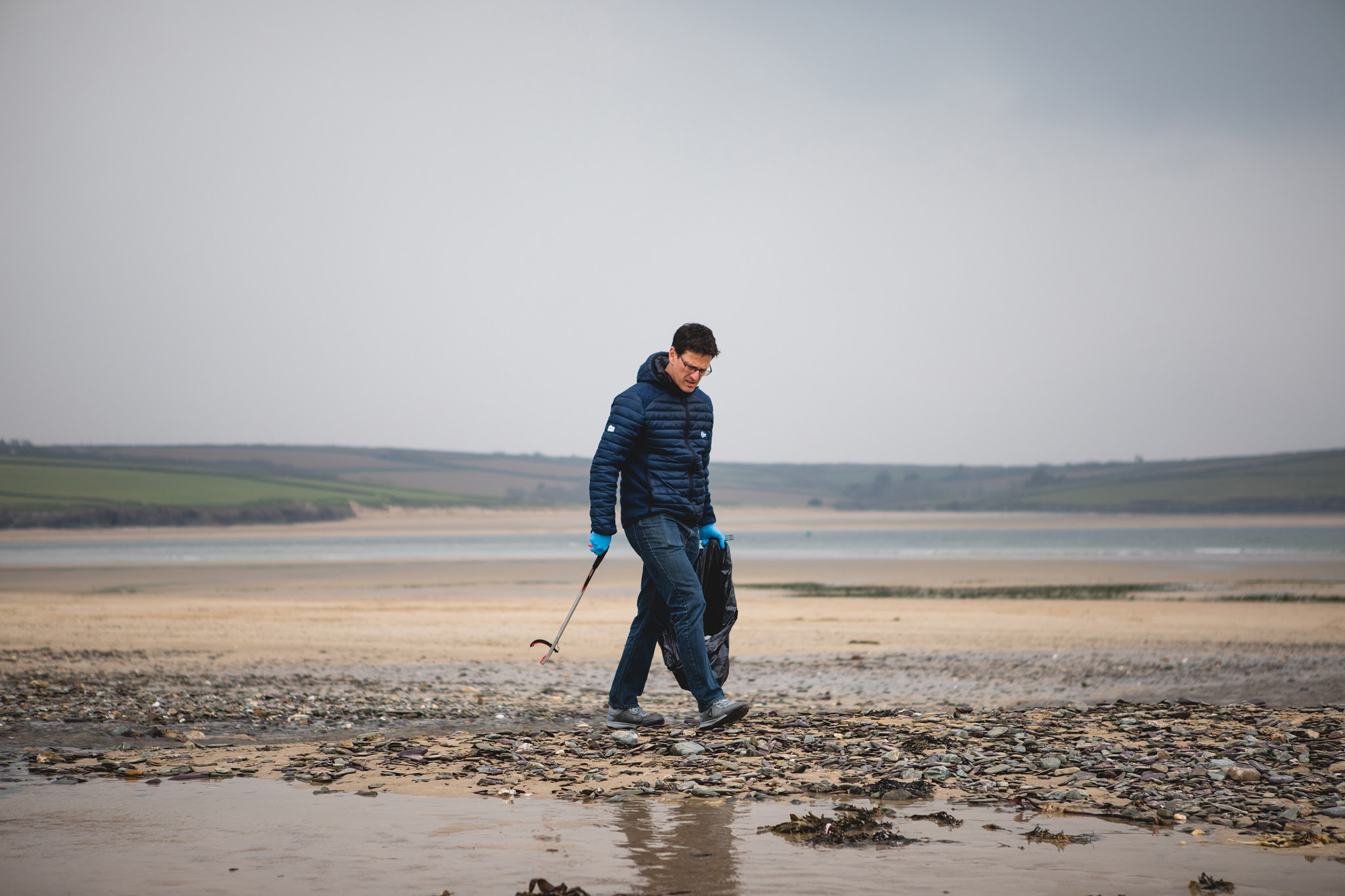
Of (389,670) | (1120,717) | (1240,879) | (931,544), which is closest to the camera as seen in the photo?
(1240,879)

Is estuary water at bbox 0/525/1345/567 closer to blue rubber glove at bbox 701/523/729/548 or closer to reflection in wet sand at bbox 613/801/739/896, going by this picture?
blue rubber glove at bbox 701/523/729/548

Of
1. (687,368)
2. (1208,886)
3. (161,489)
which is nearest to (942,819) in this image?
(1208,886)

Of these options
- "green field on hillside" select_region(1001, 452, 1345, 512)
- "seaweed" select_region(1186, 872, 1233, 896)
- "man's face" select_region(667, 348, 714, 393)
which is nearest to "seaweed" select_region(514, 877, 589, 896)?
"seaweed" select_region(1186, 872, 1233, 896)

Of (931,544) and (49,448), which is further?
(49,448)

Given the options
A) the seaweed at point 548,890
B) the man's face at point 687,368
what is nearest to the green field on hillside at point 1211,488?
the man's face at point 687,368

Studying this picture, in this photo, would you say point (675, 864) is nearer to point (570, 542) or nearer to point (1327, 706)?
point (1327, 706)

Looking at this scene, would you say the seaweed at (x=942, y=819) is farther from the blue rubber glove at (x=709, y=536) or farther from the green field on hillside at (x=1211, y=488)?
the green field on hillside at (x=1211, y=488)

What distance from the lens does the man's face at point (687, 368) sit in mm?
6246

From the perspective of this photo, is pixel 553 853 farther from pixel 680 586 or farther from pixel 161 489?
pixel 161 489

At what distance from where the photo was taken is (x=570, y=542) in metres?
57.2

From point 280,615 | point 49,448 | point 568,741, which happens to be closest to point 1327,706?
point 568,741

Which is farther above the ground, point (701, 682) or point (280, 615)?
point (701, 682)

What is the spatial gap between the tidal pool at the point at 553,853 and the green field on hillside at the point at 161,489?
68240 mm

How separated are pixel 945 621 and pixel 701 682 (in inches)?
392
